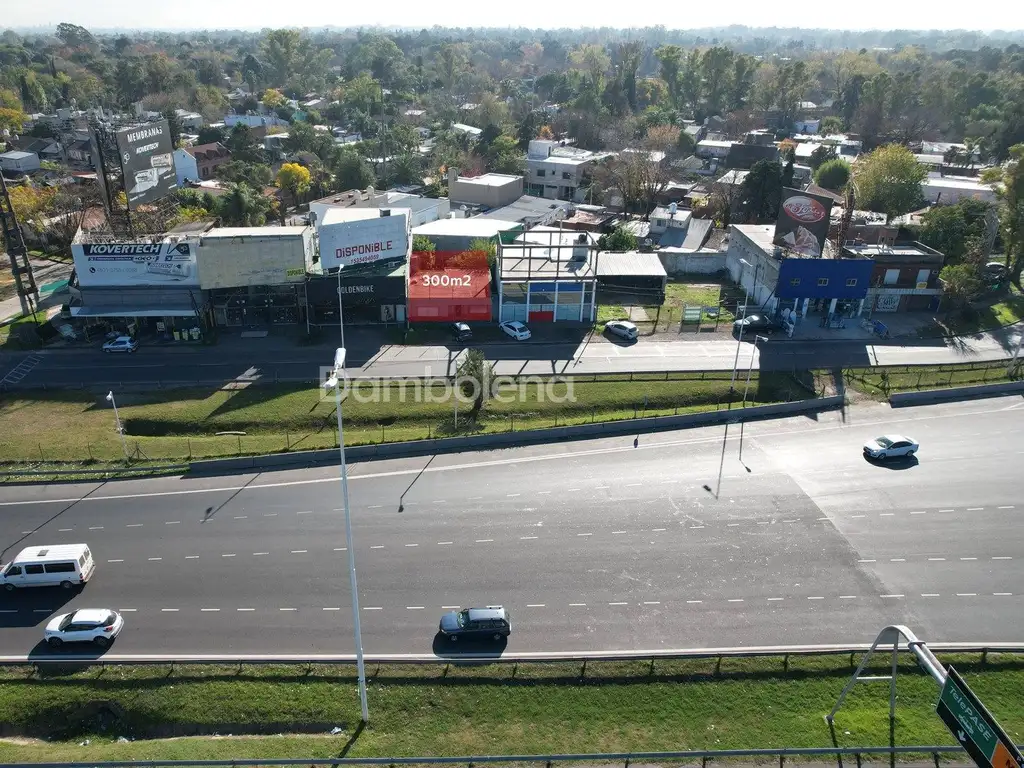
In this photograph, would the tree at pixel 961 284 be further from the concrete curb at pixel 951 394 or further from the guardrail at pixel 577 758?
the guardrail at pixel 577 758

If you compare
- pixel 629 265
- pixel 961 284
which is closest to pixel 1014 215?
pixel 961 284

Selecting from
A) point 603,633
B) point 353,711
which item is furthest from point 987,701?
point 353,711

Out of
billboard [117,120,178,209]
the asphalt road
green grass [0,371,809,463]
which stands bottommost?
green grass [0,371,809,463]

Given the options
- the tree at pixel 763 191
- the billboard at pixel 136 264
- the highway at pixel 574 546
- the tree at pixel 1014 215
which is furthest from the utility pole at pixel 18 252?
the tree at pixel 1014 215

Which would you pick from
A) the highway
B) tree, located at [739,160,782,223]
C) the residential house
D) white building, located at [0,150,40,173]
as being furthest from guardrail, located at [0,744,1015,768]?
white building, located at [0,150,40,173]

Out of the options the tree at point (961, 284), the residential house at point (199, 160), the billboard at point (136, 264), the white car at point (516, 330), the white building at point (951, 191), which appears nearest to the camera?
the billboard at point (136, 264)

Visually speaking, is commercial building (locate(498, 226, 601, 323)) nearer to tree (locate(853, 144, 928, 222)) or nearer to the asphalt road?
the asphalt road

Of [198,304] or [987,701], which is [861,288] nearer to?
[987,701]
